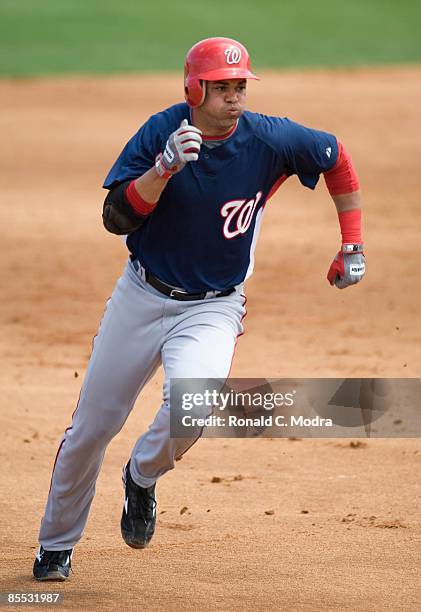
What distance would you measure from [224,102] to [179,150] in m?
0.48

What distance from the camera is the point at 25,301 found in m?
12.3

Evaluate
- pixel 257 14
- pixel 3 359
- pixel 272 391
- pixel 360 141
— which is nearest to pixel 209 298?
pixel 272 391

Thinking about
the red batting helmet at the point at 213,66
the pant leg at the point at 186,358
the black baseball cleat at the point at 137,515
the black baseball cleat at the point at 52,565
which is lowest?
the black baseball cleat at the point at 52,565

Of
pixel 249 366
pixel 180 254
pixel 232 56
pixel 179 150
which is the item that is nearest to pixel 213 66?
pixel 232 56

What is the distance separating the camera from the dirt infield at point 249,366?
590 cm

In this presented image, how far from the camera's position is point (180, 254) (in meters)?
5.51

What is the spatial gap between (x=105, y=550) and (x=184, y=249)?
1.87 m

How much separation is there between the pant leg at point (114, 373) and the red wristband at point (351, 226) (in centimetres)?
108

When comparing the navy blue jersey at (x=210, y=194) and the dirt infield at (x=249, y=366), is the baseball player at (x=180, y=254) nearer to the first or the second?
the navy blue jersey at (x=210, y=194)

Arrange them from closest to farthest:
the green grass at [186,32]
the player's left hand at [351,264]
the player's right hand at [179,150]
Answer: the player's right hand at [179,150], the player's left hand at [351,264], the green grass at [186,32]

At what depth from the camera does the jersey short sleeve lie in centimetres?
561

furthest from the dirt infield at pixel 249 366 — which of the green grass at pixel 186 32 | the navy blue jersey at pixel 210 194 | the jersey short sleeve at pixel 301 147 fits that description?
the green grass at pixel 186 32

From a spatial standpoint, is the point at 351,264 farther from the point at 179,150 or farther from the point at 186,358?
the point at 179,150

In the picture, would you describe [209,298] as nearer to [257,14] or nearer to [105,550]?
[105,550]
